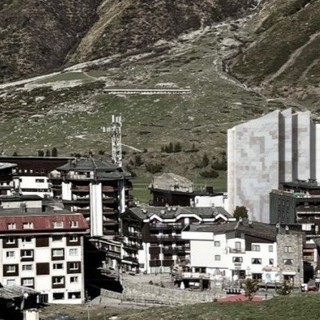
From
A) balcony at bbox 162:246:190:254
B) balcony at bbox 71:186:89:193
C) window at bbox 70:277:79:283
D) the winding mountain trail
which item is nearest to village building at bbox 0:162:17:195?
balcony at bbox 71:186:89:193

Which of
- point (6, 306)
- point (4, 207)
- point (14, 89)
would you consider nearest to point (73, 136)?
point (14, 89)

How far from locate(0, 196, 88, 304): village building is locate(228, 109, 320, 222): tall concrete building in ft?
92.2

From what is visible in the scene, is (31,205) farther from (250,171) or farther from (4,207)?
(250,171)

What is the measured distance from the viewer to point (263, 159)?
85.8 meters

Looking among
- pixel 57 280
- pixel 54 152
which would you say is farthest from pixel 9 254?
pixel 54 152

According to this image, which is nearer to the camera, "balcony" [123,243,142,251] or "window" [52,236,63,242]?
"window" [52,236,63,242]

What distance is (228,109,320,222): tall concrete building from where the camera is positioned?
84812mm

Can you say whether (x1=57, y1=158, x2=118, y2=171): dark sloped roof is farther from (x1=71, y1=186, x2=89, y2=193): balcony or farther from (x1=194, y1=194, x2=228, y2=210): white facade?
(x1=194, y1=194, x2=228, y2=210): white facade

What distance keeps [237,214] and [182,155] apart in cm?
4414

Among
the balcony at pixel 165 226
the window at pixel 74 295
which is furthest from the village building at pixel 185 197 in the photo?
the window at pixel 74 295

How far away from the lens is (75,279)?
57875mm

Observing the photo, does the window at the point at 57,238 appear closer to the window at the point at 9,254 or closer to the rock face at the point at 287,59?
the window at the point at 9,254

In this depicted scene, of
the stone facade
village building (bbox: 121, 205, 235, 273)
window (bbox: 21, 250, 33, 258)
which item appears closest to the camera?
window (bbox: 21, 250, 33, 258)

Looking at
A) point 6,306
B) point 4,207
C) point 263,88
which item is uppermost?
point 263,88
